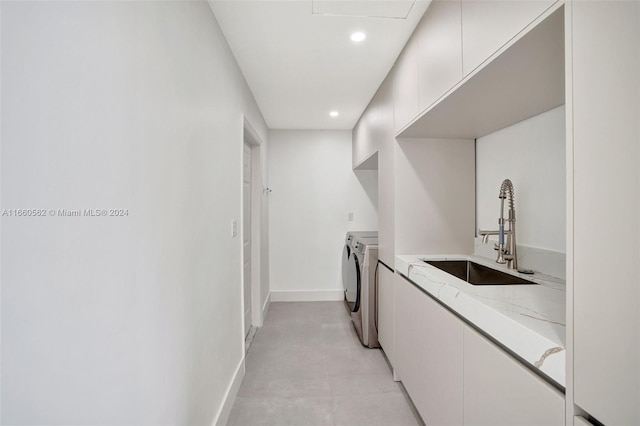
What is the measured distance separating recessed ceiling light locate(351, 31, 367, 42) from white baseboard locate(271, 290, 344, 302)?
3.15 m

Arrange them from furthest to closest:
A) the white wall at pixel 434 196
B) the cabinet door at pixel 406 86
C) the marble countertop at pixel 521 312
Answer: the white wall at pixel 434 196, the cabinet door at pixel 406 86, the marble countertop at pixel 521 312

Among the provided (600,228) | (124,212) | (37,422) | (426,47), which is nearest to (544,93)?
(426,47)

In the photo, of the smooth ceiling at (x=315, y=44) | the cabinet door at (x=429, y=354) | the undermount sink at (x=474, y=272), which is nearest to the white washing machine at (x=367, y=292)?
the cabinet door at (x=429, y=354)

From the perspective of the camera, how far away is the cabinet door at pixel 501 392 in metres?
0.81

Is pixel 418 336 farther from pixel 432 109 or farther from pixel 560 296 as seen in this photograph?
pixel 432 109

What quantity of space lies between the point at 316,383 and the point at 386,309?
742 millimetres

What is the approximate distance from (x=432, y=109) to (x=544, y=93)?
1.51 feet

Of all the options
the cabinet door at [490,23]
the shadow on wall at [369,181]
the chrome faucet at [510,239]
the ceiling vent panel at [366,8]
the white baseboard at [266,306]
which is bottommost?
the white baseboard at [266,306]

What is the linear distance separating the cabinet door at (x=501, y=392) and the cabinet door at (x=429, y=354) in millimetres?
81

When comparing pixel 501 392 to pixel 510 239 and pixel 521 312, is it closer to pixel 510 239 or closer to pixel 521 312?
pixel 521 312

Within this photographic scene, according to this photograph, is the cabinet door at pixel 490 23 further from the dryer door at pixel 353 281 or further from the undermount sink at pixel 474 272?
the dryer door at pixel 353 281

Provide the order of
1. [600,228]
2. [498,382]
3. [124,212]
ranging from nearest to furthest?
[600,228] < [124,212] < [498,382]

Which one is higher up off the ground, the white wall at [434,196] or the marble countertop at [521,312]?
the white wall at [434,196]

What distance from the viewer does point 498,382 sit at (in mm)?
1005
